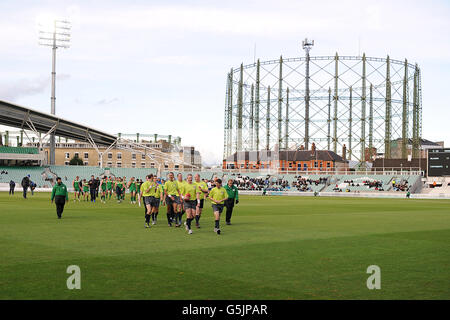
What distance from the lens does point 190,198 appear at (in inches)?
615

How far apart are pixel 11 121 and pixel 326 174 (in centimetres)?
4368

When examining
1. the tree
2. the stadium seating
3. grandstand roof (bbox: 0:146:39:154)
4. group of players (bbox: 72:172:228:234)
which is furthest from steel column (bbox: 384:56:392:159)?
the tree

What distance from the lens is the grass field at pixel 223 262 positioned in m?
7.52

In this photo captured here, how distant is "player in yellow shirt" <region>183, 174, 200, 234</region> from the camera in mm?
15523

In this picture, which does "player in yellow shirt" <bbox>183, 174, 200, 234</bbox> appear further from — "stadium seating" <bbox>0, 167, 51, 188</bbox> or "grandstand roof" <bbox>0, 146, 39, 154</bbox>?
"grandstand roof" <bbox>0, 146, 39, 154</bbox>

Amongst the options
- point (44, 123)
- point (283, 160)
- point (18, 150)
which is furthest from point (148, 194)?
point (283, 160)

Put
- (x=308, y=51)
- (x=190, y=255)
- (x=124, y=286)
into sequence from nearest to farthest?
(x=124, y=286), (x=190, y=255), (x=308, y=51)

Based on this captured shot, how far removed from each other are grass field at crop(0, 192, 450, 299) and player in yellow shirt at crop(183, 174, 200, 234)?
1.98ft

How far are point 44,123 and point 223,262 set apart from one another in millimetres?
68368

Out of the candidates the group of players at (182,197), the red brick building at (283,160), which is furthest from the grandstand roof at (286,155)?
the group of players at (182,197)

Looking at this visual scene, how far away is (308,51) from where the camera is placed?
81.2 meters
